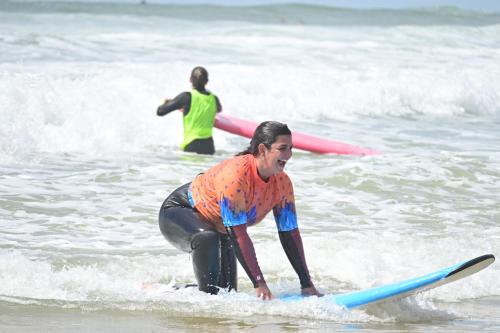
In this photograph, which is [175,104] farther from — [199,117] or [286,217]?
[286,217]

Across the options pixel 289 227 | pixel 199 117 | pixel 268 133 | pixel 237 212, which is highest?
pixel 268 133

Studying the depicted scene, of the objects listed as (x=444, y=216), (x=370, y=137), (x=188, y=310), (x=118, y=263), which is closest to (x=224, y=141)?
(x=370, y=137)

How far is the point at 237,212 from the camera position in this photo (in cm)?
507

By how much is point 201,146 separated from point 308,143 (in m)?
1.44

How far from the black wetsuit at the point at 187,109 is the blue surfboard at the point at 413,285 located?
5410mm

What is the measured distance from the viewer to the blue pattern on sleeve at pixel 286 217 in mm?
5242

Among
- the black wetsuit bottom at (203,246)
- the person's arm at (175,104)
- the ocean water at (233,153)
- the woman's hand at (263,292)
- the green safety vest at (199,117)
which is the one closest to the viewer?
the woman's hand at (263,292)

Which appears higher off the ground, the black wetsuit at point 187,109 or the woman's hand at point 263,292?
the black wetsuit at point 187,109

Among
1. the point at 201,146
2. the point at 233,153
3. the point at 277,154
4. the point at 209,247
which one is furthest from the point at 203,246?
the point at 233,153

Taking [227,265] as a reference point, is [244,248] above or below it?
above

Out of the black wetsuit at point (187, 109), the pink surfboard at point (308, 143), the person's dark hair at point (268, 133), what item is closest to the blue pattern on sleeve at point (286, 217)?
the person's dark hair at point (268, 133)

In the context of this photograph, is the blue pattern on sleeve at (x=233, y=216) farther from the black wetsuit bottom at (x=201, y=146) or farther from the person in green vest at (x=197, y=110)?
the black wetsuit bottom at (x=201, y=146)

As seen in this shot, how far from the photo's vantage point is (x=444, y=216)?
27.9 ft

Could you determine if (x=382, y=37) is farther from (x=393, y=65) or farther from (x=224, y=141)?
(x=224, y=141)
